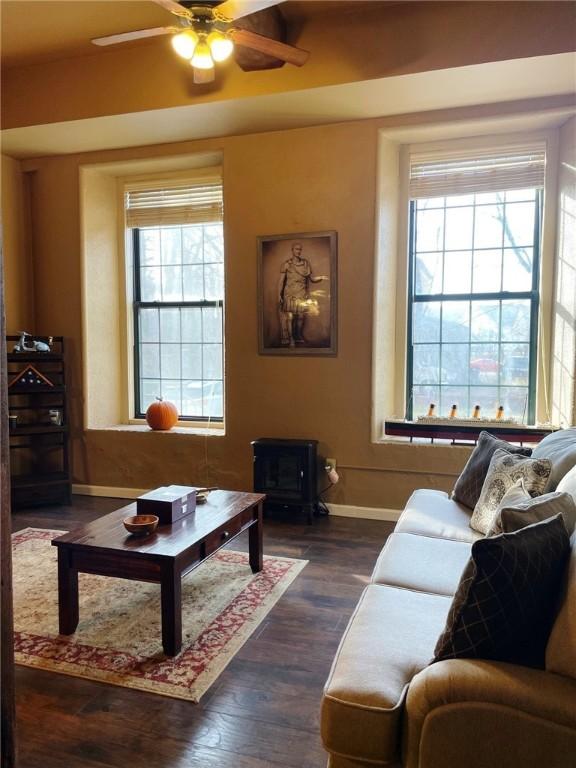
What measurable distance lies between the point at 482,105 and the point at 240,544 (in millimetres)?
3398

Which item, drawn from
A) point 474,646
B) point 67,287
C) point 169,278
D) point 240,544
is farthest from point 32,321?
point 474,646

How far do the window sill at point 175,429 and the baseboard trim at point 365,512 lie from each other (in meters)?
1.11

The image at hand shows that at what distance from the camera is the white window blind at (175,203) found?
182 inches

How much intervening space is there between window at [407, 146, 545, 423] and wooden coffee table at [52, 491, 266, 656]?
224cm

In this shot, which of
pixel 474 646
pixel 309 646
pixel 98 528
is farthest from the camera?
pixel 98 528

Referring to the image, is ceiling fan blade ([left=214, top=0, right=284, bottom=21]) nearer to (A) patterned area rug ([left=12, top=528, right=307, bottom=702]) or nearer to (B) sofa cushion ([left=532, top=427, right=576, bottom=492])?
(B) sofa cushion ([left=532, top=427, right=576, bottom=492])

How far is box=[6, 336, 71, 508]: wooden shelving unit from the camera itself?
172 inches

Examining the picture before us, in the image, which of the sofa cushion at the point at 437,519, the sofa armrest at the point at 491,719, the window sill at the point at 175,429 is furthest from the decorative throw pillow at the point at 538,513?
the window sill at the point at 175,429

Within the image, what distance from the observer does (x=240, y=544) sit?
11.6ft

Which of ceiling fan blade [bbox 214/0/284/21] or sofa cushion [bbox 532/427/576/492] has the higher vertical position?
ceiling fan blade [bbox 214/0/284/21]

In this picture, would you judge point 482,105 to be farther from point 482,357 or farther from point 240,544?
point 240,544

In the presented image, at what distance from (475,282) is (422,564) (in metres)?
2.61

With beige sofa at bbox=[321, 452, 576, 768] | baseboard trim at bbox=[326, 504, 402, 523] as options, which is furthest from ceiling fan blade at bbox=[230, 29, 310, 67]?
baseboard trim at bbox=[326, 504, 402, 523]

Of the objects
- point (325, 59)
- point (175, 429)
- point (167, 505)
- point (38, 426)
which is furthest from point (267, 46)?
point (38, 426)
